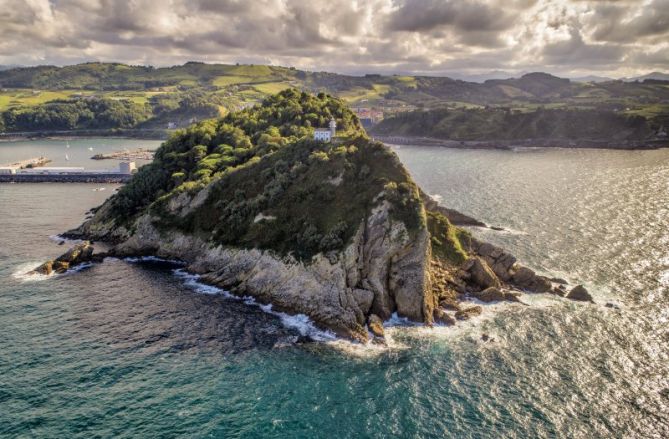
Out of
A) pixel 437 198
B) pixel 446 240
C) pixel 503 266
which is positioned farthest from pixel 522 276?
pixel 437 198

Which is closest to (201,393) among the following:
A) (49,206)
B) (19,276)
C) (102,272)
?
(102,272)

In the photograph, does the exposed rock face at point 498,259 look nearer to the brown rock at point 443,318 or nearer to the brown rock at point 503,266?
the brown rock at point 503,266

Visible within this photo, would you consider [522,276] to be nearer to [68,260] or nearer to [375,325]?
[375,325]

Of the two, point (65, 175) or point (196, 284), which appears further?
point (65, 175)

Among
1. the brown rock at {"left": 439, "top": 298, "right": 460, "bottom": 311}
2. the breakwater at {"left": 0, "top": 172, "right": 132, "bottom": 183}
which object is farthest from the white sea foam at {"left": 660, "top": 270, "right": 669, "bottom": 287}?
the breakwater at {"left": 0, "top": 172, "right": 132, "bottom": 183}

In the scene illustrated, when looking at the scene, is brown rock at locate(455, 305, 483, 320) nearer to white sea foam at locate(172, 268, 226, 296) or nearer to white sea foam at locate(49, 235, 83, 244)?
white sea foam at locate(172, 268, 226, 296)

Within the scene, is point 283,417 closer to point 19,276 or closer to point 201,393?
point 201,393
